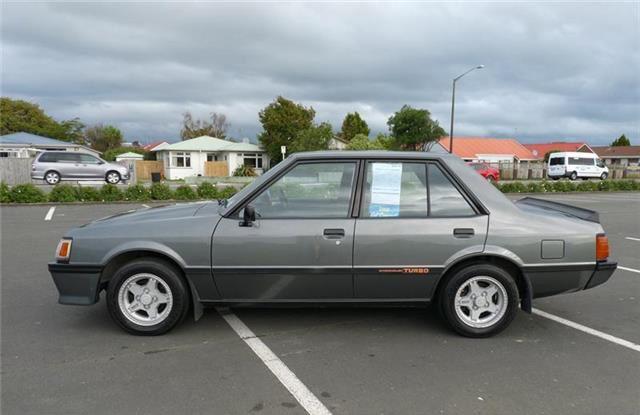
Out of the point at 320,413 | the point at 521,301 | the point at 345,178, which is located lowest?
the point at 320,413

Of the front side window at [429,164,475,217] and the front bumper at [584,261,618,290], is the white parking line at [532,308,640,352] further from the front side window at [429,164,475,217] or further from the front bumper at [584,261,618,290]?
the front side window at [429,164,475,217]

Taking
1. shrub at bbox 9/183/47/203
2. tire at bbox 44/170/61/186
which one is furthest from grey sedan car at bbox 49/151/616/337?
tire at bbox 44/170/61/186

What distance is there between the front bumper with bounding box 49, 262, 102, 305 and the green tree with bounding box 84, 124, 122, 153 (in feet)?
286

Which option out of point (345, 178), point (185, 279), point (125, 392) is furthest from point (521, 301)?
point (125, 392)

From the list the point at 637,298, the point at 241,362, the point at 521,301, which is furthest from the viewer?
the point at 637,298

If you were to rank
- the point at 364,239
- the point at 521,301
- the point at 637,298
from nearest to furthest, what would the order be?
the point at 364,239
the point at 521,301
the point at 637,298

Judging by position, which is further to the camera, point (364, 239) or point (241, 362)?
point (364, 239)

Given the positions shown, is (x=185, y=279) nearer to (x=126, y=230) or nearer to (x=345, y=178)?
(x=126, y=230)

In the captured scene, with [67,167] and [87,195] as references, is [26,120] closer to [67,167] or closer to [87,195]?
[67,167]

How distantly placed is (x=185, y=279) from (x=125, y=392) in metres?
1.04

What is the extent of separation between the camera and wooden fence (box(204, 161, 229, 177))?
4131 cm

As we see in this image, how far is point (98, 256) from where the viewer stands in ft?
11.9

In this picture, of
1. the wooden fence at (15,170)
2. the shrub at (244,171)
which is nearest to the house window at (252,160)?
the shrub at (244,171)

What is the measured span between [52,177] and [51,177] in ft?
0.17
